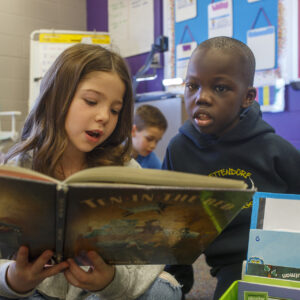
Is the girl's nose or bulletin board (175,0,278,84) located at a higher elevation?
bulletin board (175,0,278,84)

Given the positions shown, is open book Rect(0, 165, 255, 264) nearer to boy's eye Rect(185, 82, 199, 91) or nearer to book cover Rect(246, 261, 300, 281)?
book cover Rect(246, 261, 300, 281)

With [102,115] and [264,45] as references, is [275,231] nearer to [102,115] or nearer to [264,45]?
[102,115]

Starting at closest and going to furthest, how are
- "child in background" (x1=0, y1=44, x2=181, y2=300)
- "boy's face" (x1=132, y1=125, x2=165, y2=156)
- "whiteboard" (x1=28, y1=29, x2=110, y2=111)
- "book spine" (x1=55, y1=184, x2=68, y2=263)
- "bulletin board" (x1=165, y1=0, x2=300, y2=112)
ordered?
"book spine" (x1=55, y1=184, x2=68, y2=263), "child in background" (x1=0, y1=44, x2=181, y2=300), "boy's face" (x1=132, y1=125, x2=165, y2=156), "bulletin board" (x1=165, y1=0, x2=300, y2=112), "whiteboard" (x1=28, y1=29, x2=110, y2=111)

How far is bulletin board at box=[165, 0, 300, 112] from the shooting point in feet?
7.34

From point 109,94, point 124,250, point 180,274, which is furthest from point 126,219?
point 180,274

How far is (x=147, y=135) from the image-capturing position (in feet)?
6.55

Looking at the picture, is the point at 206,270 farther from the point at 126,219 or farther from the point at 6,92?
the point at 6,92

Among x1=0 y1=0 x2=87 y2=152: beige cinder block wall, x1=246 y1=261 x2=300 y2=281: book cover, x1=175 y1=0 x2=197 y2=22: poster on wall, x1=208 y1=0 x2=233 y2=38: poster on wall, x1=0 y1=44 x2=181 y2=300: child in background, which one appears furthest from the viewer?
x1=0 y1=0 x2=87 y2=152: beige cinder block wall

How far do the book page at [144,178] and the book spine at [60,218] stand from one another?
0.01 m

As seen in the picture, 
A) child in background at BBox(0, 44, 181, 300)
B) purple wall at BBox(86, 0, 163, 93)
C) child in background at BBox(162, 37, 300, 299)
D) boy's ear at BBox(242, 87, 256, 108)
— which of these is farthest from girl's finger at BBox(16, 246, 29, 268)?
purple wall at BBox(86, 0, 163, 93)

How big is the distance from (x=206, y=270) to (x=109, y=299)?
0.92 m

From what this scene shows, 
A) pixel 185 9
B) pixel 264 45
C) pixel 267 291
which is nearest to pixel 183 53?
pixel 185 9

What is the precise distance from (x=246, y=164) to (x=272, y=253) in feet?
1.18

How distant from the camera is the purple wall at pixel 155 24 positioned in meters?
3.24
